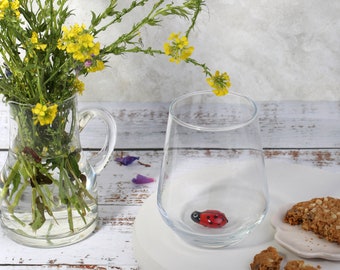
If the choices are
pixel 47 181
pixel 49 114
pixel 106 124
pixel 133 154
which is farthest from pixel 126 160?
pixel 49 114

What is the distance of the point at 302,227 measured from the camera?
113 centimetres

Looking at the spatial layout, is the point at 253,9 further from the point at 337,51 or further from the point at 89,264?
the point at 89,264

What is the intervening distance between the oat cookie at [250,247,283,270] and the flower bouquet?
244 mm

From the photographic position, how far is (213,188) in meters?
1.11

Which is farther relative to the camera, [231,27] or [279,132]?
[231,27]

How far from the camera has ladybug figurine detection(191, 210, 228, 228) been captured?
1099 millimetres

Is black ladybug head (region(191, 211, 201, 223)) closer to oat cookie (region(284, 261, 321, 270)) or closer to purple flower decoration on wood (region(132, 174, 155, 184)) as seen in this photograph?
oat cookie (region(284, 261, 321, 270))

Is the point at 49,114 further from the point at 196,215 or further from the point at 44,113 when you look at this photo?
the point at 196,215

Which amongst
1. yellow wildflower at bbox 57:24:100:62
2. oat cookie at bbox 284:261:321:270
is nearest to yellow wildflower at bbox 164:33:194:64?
yellow wildflower at bbox 57:24:100:62

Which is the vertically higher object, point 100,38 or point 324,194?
point 100,38

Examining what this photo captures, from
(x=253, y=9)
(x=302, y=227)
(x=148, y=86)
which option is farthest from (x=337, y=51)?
(x=302, y=227)

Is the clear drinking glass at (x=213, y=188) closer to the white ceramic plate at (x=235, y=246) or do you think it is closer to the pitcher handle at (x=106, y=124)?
the white ceramic plate at (x=235, y=246)

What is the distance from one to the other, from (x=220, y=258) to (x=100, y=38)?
772 mm

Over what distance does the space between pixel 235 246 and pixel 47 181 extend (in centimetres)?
31
